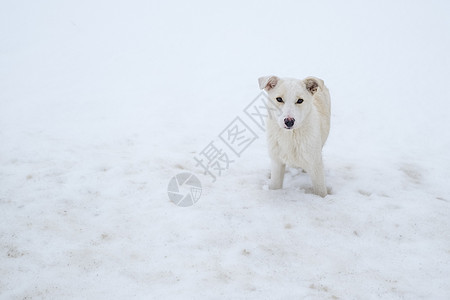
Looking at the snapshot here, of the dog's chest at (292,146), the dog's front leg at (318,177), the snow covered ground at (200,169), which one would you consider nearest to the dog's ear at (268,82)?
the dog's chest at (292,146)

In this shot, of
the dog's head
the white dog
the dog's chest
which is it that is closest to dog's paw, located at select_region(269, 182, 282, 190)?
the white dog

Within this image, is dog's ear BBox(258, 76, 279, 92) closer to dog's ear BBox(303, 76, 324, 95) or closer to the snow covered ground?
dog's ear BBox(303, 76, 324, 95)

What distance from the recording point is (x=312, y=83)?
163 inches

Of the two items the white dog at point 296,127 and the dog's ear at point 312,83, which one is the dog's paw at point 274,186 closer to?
the white dog at point 296,127

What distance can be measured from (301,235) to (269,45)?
9547 mm

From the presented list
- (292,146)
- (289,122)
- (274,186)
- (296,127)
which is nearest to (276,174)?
(274,186)

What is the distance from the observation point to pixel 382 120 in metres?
7.60

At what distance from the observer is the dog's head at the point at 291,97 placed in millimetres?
3848

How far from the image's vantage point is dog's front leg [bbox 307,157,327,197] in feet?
14.2

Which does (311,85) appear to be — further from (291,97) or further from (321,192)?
(321,192)

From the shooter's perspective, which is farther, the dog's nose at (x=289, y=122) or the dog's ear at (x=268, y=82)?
the dog's ear at (x=268, y=82)

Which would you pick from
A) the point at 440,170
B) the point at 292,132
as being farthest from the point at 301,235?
the point at 440,170

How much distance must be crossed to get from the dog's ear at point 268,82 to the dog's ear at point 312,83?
38cm

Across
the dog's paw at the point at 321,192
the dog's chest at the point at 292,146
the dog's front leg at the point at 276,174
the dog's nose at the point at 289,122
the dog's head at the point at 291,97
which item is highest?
the dog's head at the point at 291,97
